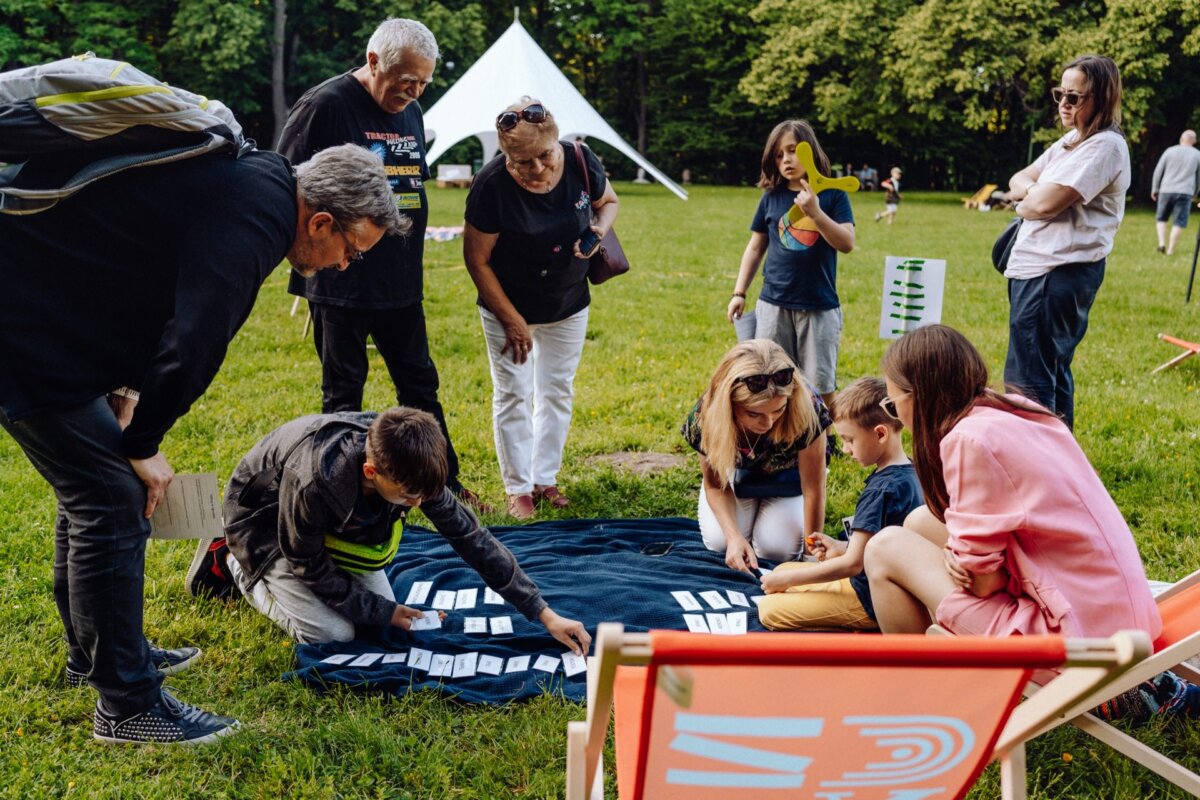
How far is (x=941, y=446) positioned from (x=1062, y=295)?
2332 millimetres

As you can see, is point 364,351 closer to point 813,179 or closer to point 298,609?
point 298,609

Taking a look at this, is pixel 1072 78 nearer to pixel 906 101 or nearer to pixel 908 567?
pixel 908 567

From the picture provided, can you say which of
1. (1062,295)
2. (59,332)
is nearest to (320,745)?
(59,332)

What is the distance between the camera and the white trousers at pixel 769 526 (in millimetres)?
4094

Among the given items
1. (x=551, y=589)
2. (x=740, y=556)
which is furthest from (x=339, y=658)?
(x=740, y=556)

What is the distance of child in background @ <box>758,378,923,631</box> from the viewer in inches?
127

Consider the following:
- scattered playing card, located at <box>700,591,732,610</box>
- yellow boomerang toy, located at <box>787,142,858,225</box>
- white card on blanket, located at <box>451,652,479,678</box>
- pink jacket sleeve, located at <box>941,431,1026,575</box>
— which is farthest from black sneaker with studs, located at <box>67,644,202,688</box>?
yellow boomerang toy, located at <box>787,142,858,225</box>

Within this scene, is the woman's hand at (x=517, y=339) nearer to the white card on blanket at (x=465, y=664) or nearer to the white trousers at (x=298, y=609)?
the white trousers at (x=298, y=609)

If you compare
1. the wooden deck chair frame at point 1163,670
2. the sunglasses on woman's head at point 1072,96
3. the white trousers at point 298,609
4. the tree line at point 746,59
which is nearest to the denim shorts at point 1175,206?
the tree line at point 746,59

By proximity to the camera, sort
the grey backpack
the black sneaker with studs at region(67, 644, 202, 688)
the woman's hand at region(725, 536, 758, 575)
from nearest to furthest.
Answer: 1. the grey backpack
2. the black sneaker with studs at region(67, 644, 202, 688)
3. the woman's hand at region(725, 536, 758, 575)

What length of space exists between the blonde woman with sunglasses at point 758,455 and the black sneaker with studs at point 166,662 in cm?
199

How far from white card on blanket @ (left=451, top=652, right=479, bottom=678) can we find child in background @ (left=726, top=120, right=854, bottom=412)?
2.33m

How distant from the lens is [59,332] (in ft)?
7.70

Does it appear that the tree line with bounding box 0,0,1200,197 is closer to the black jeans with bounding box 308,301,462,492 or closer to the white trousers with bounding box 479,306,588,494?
the black jeans with bounding box 308,301,462,492
